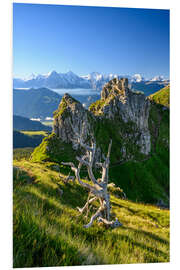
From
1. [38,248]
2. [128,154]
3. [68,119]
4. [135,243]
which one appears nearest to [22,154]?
[68,119]

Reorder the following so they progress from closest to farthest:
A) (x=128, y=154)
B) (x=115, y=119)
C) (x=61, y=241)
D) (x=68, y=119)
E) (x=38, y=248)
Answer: (x=38, y=248) → (x=61, y=241) → (x=68, y=119) → (x=128, y=154) → (x=115, y=119)

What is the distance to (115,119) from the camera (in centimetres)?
7125

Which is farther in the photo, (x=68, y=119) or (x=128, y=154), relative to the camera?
(x=128, y=154)

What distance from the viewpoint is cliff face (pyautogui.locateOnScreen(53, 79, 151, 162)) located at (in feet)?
175

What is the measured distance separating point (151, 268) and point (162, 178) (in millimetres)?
59734

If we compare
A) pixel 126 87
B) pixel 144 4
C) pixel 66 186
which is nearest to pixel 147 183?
pixel 126 87

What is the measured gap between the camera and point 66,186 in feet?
25.8

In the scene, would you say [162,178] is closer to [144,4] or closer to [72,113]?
[72,113]

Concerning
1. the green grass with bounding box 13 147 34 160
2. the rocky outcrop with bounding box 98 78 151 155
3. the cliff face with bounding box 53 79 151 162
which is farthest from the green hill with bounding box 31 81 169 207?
the green grass with bounding box 13 147 34 160

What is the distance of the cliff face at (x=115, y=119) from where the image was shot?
53.2m

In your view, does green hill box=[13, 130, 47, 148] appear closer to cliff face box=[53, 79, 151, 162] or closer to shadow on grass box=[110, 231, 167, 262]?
cliff face box=[53, 79, 151, 162]

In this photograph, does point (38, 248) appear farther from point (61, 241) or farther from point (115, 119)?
point (115, 119)

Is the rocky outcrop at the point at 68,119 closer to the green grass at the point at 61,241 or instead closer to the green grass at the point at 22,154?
the green grass at the point at 22,154

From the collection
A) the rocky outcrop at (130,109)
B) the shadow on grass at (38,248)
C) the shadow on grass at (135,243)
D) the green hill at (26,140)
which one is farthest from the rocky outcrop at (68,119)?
the green hill at (26,140)
